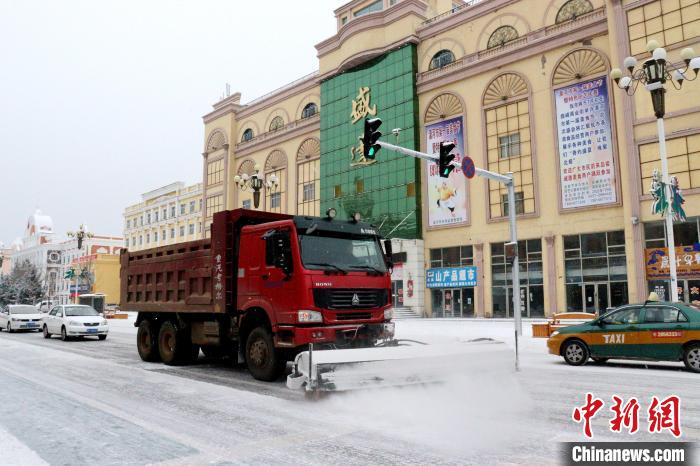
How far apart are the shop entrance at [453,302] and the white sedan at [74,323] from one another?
24.4 metres

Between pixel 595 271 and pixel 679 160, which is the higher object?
pixel 679 160

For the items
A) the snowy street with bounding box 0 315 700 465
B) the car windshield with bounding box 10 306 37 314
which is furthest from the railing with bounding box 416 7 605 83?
the car windshield with bounding box 10 306 37 314

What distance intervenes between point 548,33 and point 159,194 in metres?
65.6

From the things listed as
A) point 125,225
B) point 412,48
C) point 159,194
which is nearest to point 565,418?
point 412,48

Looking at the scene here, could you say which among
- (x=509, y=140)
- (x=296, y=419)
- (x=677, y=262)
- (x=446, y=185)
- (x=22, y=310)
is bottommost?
(x=296, y=419)

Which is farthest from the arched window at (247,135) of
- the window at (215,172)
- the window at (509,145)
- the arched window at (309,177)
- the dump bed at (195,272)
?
the dump bed at (195,272)

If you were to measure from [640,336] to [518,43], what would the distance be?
2935 cm

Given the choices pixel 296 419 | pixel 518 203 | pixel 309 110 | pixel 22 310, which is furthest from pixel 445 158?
pixel 309 110

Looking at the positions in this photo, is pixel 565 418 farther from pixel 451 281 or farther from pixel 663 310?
pixel 451 281

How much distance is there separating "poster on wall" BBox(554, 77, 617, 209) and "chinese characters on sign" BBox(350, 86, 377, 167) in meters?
16.6

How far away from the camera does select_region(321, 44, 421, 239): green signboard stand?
4234cm

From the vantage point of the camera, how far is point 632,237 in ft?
97.6

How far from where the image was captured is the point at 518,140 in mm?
36594

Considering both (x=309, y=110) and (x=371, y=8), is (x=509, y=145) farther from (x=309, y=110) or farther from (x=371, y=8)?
(x=309, y=110)
